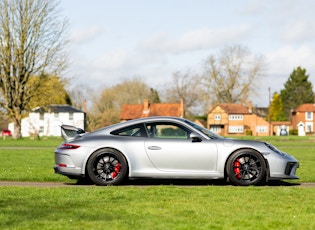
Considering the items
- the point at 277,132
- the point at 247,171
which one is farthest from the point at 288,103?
the point at 247,171

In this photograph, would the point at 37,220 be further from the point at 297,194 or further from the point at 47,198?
the point at 297,194

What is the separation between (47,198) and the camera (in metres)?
9.42

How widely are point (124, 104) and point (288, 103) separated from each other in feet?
177

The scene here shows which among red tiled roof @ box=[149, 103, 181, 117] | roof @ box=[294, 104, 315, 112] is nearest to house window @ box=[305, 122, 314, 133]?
roof @ box=[294, 104, 315, 112]

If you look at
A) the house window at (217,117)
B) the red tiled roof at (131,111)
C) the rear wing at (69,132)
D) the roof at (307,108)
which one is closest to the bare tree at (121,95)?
the red tiled roof at (131,111)

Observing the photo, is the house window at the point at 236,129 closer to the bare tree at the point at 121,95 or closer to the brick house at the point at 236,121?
the brick house at the point at 236,121

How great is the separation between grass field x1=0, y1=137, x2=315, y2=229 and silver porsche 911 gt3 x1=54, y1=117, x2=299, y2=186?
23.0 inches

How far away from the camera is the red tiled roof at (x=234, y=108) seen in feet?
390

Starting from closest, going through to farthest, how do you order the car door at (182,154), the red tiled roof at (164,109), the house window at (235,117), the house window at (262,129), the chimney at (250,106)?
the car door at (182,154)
the red tiled roof at (164,109)
the house window at (235,117)
the house window at (262,129)
the chimney at (250,106)

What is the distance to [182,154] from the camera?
11844mm

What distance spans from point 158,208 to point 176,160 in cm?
354

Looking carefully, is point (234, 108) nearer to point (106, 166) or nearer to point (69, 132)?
point (69, 132)

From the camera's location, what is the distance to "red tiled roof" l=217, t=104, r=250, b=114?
119 m

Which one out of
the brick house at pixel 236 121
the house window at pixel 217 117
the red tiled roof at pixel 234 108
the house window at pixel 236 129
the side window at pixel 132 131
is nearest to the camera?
the side window at pixel 132 131
